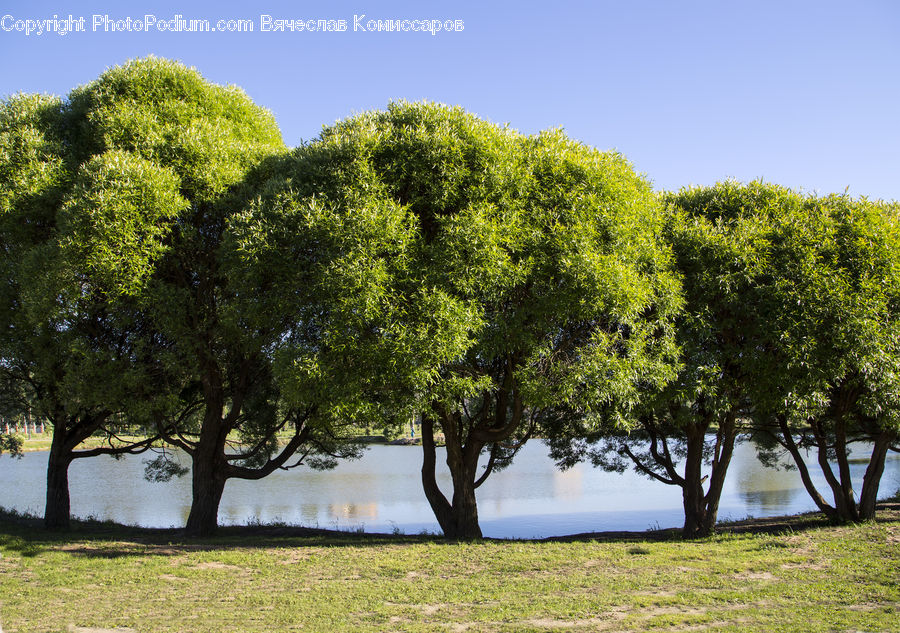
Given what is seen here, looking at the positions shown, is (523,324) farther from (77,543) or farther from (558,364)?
(77,543)

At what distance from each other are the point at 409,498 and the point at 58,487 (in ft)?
58.8

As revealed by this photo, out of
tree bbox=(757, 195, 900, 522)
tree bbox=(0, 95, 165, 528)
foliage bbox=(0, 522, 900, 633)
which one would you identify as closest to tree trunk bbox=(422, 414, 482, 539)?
foliage bbox=(0, 522, 900, 633)

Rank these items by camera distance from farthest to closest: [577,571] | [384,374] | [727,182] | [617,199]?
[727,182]
[617,199]
[384,374]
[577,571]

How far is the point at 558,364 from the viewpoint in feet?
48.4

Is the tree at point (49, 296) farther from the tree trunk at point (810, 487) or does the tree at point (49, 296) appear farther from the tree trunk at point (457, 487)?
the tree trunk at point (810, 487)

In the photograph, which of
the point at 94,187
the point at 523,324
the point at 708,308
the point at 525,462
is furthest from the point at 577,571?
the point at 525,462

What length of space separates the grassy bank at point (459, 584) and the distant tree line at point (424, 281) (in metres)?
3.11

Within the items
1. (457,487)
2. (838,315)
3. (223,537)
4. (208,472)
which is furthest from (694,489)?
(208,472)

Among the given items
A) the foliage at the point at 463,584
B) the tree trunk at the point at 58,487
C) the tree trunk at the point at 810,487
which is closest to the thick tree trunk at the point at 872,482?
the tree trunk at the point at 810,487

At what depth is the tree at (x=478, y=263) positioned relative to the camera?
13.8 meters

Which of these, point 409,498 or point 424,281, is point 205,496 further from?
point 409,498

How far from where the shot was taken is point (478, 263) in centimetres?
1406

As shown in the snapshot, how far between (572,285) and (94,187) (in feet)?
36.4

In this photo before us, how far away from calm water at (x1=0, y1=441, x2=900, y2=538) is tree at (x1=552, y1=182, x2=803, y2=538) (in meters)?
7.88
